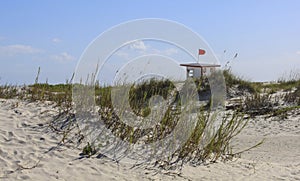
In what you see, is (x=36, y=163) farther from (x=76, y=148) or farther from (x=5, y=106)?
(x=5, y=106)

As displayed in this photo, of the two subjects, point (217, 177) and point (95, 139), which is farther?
point (95, 139)

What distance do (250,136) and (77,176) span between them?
5.53m

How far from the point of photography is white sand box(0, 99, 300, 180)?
5.75 m

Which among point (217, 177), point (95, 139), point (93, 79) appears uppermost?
point (93, 79)

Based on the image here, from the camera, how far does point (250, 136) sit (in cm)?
999

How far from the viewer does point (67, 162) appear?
19.9ft

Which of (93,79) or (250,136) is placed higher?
(93,79)

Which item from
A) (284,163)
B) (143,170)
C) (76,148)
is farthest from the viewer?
(284,163)

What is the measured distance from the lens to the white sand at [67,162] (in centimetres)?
575

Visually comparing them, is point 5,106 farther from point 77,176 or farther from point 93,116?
point 77,176

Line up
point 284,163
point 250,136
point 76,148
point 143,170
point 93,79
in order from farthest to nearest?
point 250,136 < point 93,79 < point 284,163 < point 76,148 < point 143,170

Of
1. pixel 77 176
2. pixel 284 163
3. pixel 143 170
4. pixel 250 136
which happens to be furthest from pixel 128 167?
pixel 250 136

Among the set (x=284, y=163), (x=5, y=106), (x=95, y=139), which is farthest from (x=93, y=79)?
(x=284, y=163)

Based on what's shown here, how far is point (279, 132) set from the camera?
1033 centimetres
